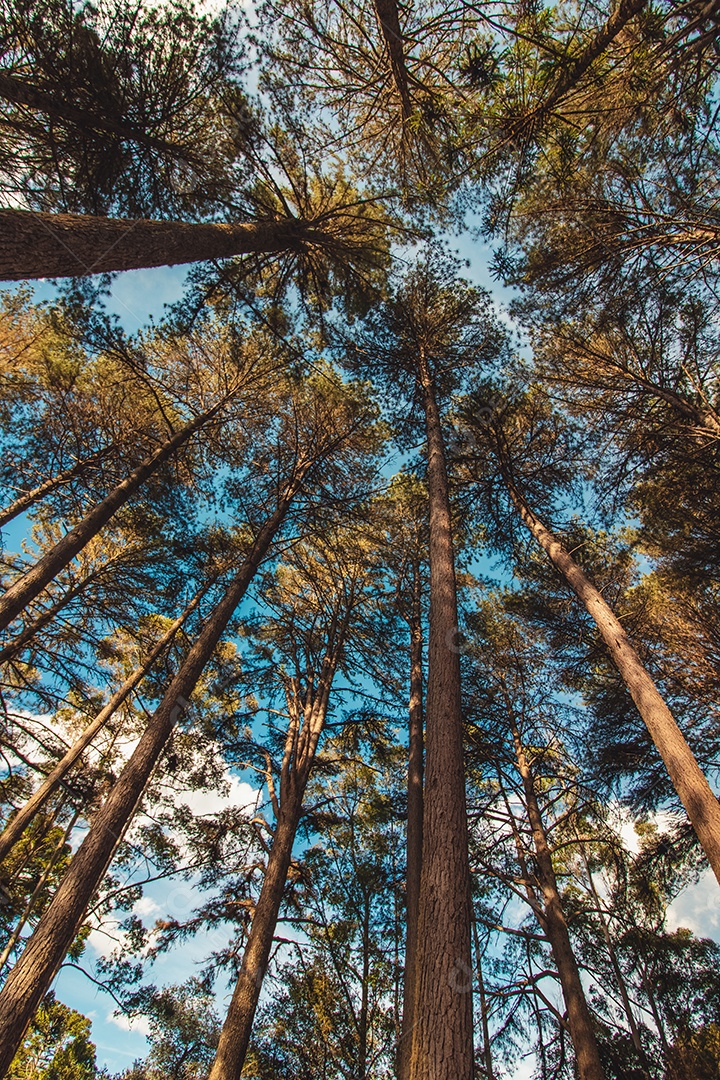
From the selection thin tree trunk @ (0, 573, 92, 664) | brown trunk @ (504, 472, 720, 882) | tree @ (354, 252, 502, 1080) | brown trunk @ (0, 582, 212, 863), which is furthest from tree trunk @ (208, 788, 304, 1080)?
brown trunk @ (504, 472, 720, 882)

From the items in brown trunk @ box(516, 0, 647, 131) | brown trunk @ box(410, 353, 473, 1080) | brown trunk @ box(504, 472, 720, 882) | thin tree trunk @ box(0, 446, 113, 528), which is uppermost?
brown trunk @ box(516, 0, 647, 131)

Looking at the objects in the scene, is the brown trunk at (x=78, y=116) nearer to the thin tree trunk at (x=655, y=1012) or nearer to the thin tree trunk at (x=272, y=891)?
the thin tree trunk at (x=272, y=891)

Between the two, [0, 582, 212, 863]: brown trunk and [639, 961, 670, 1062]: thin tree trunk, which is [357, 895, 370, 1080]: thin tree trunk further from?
[639, 961, 670, 1062]: thin tree trunk

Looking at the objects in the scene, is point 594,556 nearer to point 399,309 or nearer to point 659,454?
point 659,454

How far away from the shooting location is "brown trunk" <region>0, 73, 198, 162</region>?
16.2 ft

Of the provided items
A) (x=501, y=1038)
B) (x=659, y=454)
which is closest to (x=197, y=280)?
(x=659, y=454)

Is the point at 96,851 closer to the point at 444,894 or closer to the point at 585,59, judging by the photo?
the point at 444,894

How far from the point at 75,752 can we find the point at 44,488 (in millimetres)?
4283

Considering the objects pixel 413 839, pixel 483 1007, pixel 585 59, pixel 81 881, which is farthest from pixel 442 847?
pixel 585 59

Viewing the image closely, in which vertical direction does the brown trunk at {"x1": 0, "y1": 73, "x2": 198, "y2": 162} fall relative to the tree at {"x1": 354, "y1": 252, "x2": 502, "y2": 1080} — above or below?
above

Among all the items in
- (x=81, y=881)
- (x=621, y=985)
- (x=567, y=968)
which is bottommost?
(x=81, y=881)

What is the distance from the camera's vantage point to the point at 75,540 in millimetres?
6078

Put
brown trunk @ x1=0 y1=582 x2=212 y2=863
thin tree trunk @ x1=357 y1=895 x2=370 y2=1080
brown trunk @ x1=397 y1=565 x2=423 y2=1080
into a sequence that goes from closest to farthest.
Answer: brown trunk @ x1=397 y1=565 x2=423 y2=1080, brown trunk @ x1=0 y1=582 x2=212 y2=863, thin tree trunk @ x1=357 y1=895 x2=370 y2=1080

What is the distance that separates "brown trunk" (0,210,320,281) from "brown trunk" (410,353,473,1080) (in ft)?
14.6
